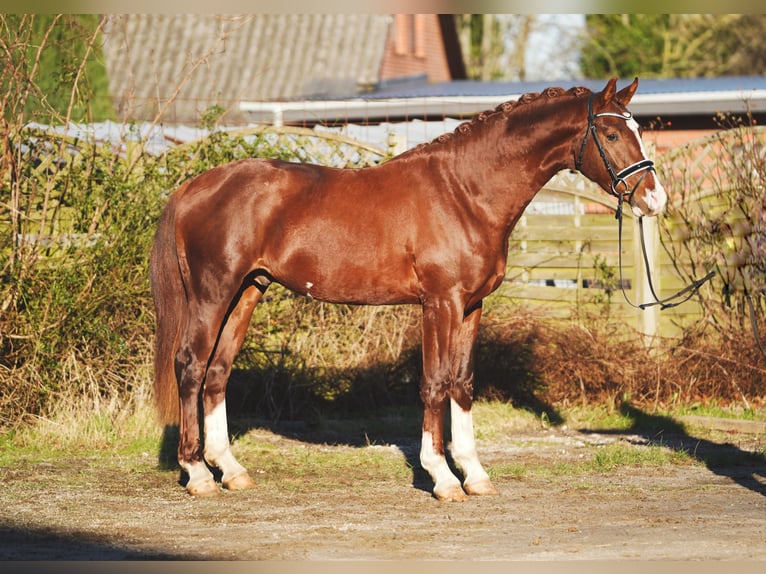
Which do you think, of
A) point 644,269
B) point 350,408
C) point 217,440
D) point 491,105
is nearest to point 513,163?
point 217,440

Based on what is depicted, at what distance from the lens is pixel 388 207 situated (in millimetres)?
6629

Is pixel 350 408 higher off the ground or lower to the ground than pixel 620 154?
lower

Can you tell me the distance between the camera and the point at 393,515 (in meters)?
5.86

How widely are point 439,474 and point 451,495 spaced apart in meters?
0.17

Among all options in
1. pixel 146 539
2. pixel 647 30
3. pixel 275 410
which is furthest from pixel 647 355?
pixel 647 30

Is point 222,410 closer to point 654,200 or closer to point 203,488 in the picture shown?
point 203,488

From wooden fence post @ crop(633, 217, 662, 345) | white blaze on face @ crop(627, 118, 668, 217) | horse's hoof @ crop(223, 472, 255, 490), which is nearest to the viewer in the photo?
white blaze on face @ crop(627, 118, 668, 217)

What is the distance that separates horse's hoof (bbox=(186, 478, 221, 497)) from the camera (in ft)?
21.3

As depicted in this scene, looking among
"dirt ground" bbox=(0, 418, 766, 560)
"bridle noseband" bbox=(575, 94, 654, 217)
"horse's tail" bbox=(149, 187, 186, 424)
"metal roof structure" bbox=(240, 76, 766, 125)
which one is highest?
"metal roof structure" bbox=(240, 76, 766, 125)

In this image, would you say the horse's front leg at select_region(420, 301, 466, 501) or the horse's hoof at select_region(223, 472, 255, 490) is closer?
the horse's front leg at select_region(420, 301, 466, 501)

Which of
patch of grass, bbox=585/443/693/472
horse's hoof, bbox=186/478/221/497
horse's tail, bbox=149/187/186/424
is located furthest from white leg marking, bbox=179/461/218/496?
patch of grass, bbox=585/443/693/472

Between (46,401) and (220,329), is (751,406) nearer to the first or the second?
(220,329)

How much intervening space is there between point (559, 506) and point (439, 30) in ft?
85.6

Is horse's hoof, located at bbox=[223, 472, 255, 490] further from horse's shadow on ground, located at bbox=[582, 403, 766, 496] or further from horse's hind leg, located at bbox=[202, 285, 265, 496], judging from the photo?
horse's shadow on ground, located at bbox=[582, 403, 766, 496]
